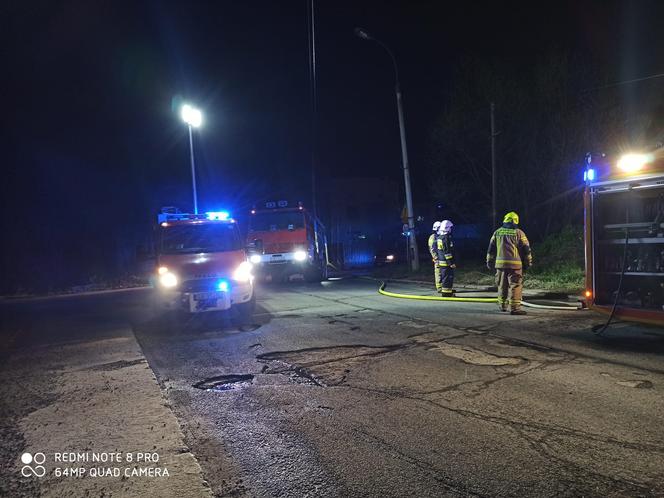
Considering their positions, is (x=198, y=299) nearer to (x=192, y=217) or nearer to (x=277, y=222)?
(x=192, y=217)

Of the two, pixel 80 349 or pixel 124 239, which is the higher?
pixel 124 239

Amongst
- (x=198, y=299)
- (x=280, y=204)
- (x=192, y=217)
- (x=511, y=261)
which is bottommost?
(x=198, y=299)

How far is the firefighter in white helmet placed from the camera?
11430 millimetres

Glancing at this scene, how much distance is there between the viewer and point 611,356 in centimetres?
585

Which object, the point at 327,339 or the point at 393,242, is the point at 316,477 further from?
the point at 393,242

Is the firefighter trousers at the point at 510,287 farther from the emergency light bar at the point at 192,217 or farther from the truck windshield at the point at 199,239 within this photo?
the emergency light bar at the point at 192,217

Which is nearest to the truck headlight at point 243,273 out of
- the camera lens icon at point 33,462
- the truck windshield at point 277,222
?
the camera lens icon at point 33,462

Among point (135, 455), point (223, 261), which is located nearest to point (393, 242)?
point (223, 261)

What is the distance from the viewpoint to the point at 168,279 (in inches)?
370

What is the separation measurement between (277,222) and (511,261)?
34.6 feet

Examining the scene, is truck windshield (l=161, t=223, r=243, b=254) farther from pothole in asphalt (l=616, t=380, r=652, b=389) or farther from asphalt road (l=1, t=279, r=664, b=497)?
pothole in asphalt (l=616, t=380, r=652, b=389)

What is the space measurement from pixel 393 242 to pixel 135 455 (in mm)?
29625

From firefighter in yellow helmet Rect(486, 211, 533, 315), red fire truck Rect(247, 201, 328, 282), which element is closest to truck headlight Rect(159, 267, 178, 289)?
firefighter in yellow helmet Rect(486, 211, 533, 315)

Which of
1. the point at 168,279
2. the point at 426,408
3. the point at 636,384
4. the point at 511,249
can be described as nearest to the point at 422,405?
the point at 426,408
